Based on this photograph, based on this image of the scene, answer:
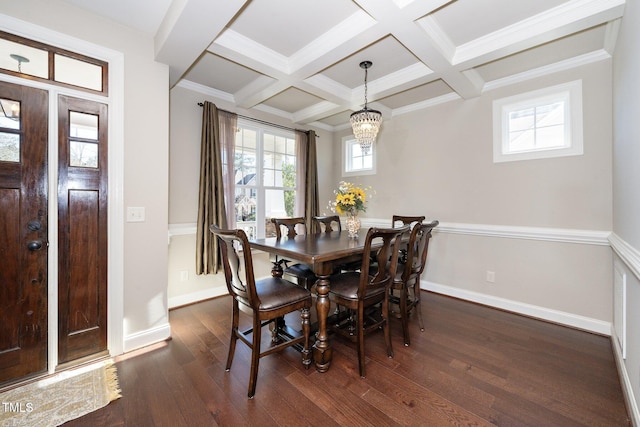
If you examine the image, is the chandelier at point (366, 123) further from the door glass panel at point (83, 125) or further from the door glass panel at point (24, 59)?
the door glass panel at point (24, 59)

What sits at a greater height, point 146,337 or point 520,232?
point 520,232

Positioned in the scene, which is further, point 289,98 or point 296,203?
point 296,203

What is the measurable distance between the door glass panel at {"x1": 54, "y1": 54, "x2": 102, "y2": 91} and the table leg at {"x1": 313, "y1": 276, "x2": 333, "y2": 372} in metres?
2.32

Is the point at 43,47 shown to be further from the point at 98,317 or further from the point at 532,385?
the point at 532,385

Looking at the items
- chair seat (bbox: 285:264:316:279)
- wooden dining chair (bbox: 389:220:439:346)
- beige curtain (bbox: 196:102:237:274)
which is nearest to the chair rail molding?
beige curtain (bbox: 196:102:237:274)

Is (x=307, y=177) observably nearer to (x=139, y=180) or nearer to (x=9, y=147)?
(x=139, y=180)

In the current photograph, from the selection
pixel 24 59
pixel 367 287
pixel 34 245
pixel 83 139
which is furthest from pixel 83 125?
pixel 367 287

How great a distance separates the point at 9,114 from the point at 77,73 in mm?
526

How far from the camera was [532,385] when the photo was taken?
5.88 feet

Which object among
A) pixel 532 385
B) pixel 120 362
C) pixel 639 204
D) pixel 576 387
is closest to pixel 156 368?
pixel 120 362

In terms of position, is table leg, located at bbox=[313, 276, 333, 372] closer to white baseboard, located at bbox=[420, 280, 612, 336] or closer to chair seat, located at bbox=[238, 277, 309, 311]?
chair seat, located at bbox=[238, 277, 309, 311]

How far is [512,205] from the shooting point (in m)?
3.05

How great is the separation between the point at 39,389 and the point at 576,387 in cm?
354

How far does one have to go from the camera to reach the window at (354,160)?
4.59 m
